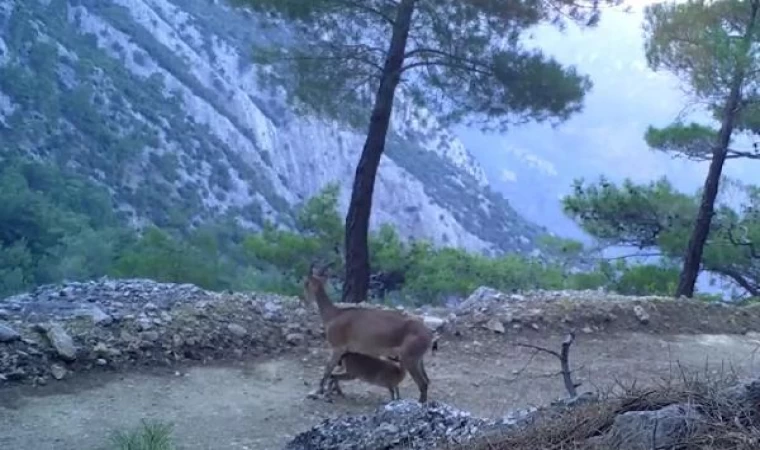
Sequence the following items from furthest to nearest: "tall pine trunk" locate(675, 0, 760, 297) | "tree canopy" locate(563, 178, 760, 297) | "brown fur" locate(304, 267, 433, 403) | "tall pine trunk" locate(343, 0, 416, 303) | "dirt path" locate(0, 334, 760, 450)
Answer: "tree canopy" locate(563, 178, 760, 297) → "tall pine trunk" locate(675, 0, 760, 297) → "tall pine trunk" locate(343, 0, 416, 303) → "brown fur" locate(304, 267, 433, 403) → "dirt path" locate(0, 334, 760, 450)

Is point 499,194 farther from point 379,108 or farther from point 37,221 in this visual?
point 379,108

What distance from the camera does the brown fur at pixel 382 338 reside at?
9430 millimetres

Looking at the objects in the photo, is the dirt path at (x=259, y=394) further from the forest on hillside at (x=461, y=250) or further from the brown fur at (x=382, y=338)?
the forest on hillside at (x=461, y=250)

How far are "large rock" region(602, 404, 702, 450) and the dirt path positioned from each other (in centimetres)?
318

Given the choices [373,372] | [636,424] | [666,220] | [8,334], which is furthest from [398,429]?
[666,220]

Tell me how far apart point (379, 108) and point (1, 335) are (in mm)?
6030

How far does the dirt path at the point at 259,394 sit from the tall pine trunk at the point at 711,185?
378cm

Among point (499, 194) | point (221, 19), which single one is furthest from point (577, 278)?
point (221, 19)

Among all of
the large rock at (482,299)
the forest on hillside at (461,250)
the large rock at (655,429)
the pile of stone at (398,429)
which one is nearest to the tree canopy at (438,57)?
the forest on hillside at (461,250)

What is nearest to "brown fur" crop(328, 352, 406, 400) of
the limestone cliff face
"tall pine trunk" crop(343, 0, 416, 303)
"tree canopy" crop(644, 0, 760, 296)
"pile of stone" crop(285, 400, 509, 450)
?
"pile of stone" crop(285, 400, 509, 450)

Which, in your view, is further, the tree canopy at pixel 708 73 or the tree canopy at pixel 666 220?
the tree canopy at pixel 666 220

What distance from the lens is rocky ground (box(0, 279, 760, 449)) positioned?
9727 millimetres

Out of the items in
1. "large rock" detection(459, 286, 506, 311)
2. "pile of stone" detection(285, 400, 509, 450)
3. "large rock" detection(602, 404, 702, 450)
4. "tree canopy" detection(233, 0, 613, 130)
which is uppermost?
"tree canopy" detection(233, 0, 613, 130)

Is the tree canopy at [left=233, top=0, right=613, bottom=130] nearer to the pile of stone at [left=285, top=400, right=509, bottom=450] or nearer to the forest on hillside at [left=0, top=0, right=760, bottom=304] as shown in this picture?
the forest on hillside at [left=0, top=0, right=760, bottom=304]
